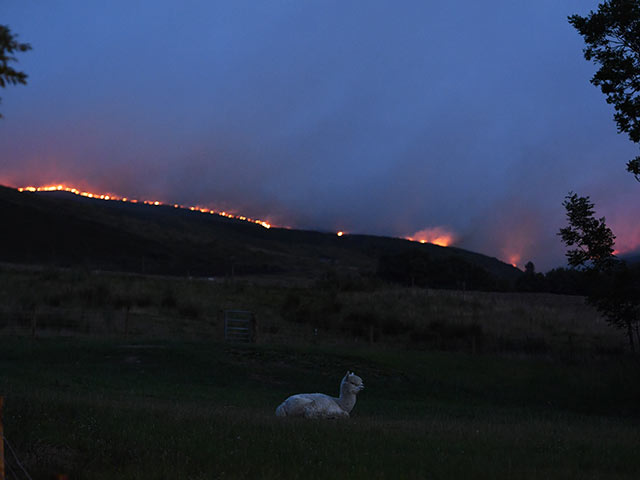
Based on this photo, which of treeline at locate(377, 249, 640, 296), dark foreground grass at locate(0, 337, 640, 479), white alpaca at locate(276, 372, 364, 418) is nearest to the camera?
dark foreground grass at locate(0, 337, 640, 479)

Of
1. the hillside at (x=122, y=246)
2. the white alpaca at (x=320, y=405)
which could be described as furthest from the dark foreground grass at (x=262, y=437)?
the hillside at (x=122, y=246)

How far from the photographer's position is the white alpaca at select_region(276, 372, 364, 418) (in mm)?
15438

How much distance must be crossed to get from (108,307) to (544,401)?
3757 centimetres

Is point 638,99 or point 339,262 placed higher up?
point 339,262

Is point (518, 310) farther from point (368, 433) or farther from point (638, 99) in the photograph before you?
point (368, 433)

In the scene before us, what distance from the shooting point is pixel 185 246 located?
158m

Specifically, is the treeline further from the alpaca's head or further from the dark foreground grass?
the alpaca's head

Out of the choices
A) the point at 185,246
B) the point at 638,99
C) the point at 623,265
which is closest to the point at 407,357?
the point at 623,265

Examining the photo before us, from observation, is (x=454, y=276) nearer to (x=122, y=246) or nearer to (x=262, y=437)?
(x=122, y=246)

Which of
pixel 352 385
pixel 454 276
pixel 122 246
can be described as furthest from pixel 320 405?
pixel 122 246

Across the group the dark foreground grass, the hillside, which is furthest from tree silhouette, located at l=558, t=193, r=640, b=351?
the hillside

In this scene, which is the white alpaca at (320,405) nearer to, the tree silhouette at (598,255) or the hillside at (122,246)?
the tree silhouette at (598,255)

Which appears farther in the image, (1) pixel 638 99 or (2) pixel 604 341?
(2) pixel 604 341

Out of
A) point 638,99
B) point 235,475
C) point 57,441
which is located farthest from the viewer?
point 638,99
